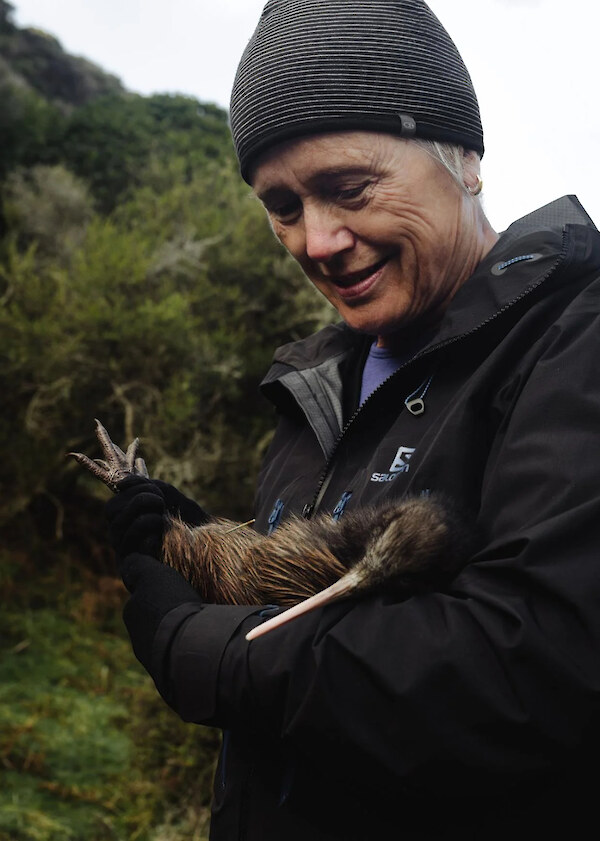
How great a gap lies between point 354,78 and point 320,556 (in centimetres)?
94

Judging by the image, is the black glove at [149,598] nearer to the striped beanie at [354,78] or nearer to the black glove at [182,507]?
the black glove at [182,507]

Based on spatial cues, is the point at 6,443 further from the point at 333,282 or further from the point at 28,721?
the point at 333,282

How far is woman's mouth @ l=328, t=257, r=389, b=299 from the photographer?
5.62 ft

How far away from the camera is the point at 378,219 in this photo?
164 cm

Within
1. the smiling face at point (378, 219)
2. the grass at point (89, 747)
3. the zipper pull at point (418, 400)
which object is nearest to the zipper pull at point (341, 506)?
the zipper pull at point (418, 400)

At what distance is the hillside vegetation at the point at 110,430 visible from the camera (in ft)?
17.1

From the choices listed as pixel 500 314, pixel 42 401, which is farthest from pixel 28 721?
pixel 500 314

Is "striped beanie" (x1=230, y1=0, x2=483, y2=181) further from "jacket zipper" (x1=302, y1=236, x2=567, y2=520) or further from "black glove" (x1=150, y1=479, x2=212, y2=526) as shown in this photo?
"black glove" (x1=150, y1=479, x2=212, y2=526)

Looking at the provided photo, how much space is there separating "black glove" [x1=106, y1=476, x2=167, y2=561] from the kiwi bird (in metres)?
0.03

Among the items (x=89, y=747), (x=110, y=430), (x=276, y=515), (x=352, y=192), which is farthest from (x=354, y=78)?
(x=110, y=430)

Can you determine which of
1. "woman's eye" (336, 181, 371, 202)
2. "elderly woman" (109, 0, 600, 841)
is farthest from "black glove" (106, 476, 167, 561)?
"woman's eye" (336, 181, 371, 202)

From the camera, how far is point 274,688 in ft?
3.78

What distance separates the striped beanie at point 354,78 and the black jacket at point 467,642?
35cm

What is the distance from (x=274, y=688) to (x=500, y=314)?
2.33 ft
